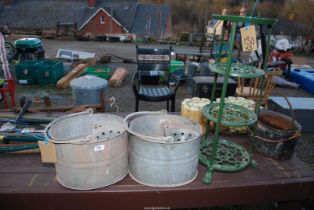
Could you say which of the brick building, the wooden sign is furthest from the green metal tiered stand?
the brick building

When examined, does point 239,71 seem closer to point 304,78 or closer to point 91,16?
point 304,78

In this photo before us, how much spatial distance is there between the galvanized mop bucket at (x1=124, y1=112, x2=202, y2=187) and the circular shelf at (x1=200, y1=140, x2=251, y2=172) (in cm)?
30

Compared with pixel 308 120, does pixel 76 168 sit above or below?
above

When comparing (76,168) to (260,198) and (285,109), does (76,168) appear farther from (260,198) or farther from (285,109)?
(285,109)

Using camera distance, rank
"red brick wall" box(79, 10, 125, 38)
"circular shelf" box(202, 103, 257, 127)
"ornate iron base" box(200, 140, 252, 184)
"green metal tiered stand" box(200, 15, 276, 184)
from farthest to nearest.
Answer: "red brick wall" box(79, 10, 125, 38), "ornate iron base" box(200, 140, 252, 184), "circular shelf" box(202, 103, 257, 127), "green metal tiered stand" box(200, 15, 276, 184)

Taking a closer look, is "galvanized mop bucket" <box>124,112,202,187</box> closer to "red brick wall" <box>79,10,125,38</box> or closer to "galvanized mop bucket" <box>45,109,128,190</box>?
"galvanized mop bucket" <box>45,109,128,190</box>

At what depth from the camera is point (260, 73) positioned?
2037mm

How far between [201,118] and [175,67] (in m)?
5.50

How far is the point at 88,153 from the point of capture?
175 centimetres

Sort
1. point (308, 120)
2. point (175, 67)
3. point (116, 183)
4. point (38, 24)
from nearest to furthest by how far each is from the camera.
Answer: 1. point (116, 183)
2. point (308, 120)
3. point (175, 67)
4. point (38, 24)

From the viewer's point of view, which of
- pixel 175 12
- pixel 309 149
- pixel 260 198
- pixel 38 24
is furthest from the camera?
pixel 175 12

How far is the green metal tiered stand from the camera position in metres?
1.91

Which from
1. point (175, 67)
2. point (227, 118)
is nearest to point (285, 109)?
point (227, 118)

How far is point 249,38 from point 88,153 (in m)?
1.61
